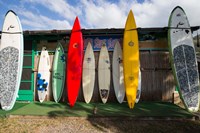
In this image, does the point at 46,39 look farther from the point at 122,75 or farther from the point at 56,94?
the point at 122,75

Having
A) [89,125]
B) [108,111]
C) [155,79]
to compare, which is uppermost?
[155,79]

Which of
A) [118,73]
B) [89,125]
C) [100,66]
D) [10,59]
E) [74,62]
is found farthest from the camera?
[100,66]

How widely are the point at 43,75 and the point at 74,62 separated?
124 centimetres

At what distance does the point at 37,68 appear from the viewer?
5754 millimetres

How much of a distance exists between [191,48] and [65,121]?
4.11 metres

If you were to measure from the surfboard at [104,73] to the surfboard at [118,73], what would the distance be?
8.0 inches

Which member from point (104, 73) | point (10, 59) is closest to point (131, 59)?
point (104, 73)

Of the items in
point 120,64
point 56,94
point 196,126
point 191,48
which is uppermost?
point 191,48

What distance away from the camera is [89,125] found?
3605 mm

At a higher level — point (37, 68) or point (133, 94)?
point (37, 68)

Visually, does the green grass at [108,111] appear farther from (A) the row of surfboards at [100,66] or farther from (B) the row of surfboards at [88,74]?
(B) the row of surfboards at [88,74]

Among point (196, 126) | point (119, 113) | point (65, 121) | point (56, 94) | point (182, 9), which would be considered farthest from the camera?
point (56, 94)

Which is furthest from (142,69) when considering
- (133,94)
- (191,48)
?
(191,48)

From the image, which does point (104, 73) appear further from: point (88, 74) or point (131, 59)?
point (131, 59)
